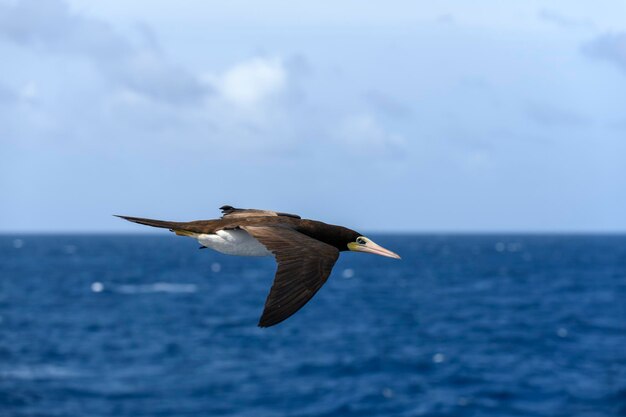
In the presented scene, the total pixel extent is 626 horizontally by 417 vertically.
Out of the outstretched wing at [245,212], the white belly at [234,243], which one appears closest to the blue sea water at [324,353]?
the outstretched wing at [245,212]

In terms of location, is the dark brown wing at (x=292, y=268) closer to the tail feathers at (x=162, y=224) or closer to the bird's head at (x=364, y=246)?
the tail feathers at (x=162, y=224)

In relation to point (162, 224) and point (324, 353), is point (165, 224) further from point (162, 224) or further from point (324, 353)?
point (324, 353)

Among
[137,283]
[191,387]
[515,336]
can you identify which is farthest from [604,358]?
[137,283]

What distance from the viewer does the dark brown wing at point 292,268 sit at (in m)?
9.59

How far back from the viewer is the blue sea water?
Answer: 73.6 metres

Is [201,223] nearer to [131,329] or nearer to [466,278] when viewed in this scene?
[131,329]

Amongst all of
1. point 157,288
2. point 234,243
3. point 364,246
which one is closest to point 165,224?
point 234,243

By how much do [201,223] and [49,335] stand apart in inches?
4190

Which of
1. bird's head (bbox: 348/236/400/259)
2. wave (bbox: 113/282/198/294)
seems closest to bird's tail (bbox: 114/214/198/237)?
bird's head (bbox: 348/236/400/259)

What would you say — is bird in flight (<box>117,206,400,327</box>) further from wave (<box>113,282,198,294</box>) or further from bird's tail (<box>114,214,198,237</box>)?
wave (<box>113,282,198,294</box>)

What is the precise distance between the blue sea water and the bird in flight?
5671 centimetres

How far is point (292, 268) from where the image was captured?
1044 cm

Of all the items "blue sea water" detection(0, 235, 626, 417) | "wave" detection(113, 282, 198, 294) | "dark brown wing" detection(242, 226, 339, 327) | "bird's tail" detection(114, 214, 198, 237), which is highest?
"bird's tail" detection(114, 214, 198, 237)

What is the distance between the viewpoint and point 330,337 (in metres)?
107
